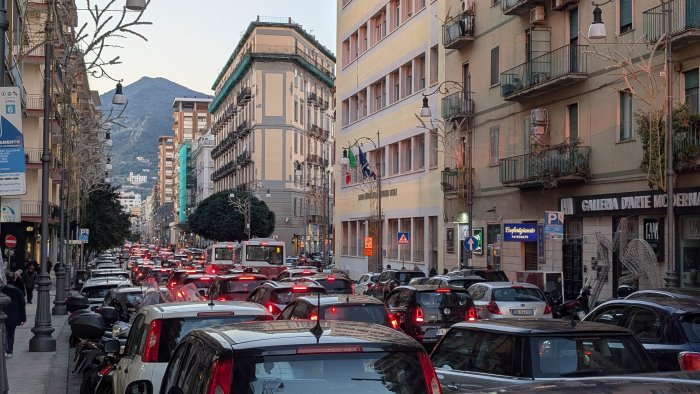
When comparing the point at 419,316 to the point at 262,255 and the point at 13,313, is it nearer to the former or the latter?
the point at 13,313

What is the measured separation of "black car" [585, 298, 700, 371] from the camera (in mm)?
11934

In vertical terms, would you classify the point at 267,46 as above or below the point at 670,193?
above

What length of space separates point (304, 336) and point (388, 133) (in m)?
53.9

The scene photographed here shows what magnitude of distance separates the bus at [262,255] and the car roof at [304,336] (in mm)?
44428

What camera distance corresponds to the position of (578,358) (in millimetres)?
9109

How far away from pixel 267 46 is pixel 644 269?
266ft

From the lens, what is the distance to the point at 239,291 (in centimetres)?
2623

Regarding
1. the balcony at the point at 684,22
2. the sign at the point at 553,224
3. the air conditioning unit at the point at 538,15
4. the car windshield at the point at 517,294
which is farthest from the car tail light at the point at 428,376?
the air conditioning unit at the point at 538,15

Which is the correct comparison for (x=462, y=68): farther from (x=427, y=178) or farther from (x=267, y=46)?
(x=267, y=46)

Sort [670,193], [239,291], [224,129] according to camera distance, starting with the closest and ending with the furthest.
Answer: [670,193] → [239,291] → [224,129]

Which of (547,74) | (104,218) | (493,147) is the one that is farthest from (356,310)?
(104,218)

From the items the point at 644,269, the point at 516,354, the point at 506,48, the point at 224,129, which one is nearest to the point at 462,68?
the point at 506,48

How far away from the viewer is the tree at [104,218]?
78.4 metres

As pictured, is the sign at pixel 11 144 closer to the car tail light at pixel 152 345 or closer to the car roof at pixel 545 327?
the car tail light at pixel 152 345
